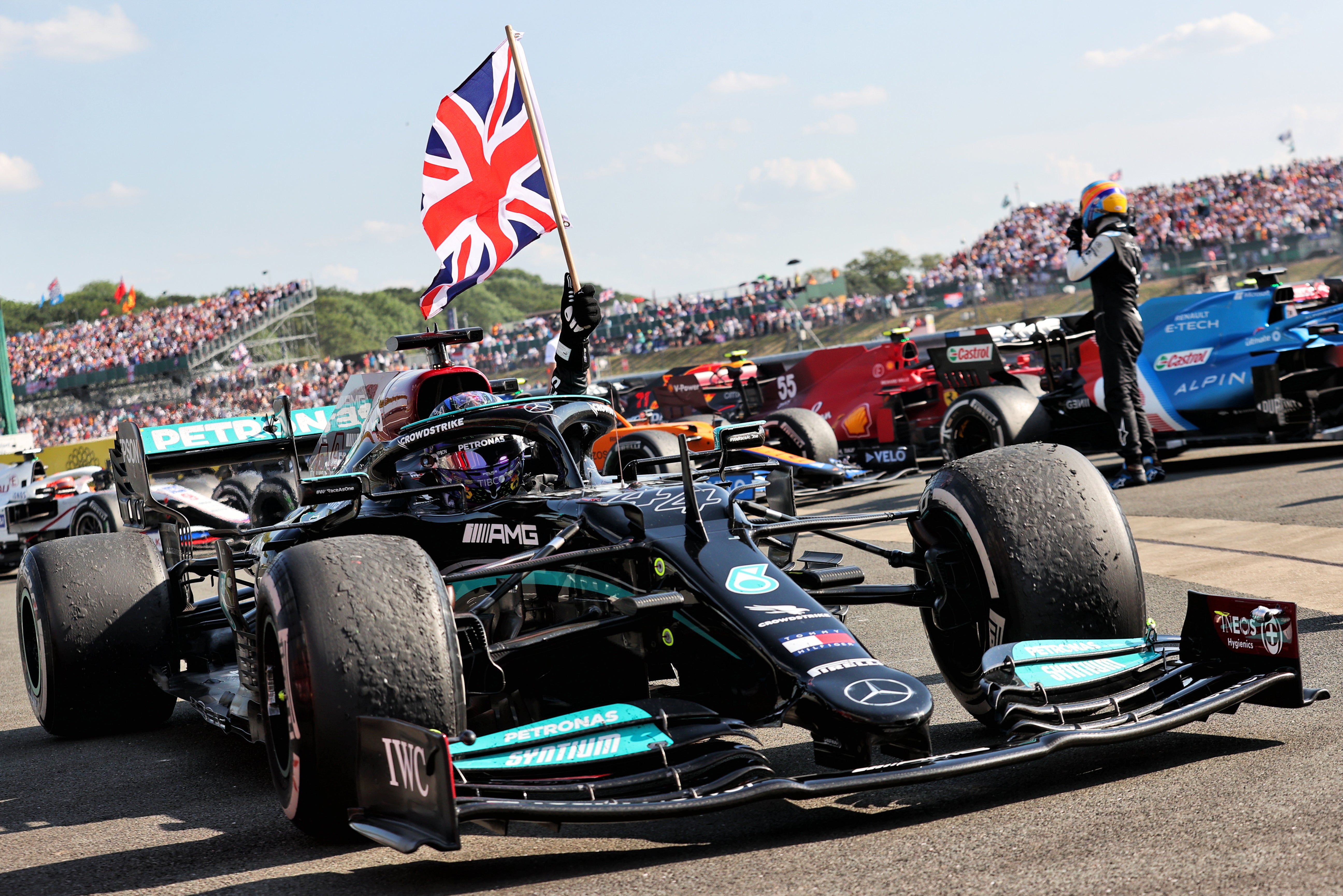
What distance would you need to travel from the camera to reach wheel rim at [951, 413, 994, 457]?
11.7 meters

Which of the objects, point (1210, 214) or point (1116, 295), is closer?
point (1116, 295)

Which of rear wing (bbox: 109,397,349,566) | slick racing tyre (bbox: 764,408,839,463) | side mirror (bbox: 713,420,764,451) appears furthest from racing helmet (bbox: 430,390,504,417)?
slick racing tyre (bbox: 764,408,839,463)

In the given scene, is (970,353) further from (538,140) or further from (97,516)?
(97,516)

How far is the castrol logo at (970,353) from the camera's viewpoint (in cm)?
1266

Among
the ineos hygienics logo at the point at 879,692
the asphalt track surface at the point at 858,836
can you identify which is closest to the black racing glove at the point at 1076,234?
the asphalt track surface at the point at 858,836

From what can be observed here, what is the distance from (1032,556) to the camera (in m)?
4.06

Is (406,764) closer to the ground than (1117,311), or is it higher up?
closer to the ground

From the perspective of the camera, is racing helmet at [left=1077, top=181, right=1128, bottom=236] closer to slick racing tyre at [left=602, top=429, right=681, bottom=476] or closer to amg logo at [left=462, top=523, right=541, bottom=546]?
slick racing tyre at [left=602, top=429, right=681, bottom=476]

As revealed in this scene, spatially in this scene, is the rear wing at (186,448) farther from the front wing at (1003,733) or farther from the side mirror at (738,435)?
the front wing at (1003,733)

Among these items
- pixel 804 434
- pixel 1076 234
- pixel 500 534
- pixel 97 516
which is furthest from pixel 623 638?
pixel 97 516

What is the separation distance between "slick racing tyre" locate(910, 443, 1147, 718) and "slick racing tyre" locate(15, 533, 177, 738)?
351 centimetres

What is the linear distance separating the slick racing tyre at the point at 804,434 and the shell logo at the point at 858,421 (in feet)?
2.20

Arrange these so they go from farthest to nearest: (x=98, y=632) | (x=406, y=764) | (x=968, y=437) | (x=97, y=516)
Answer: (x=97, y=516) → (x=968, y=437) → (x=98, y=632) → (x=406, y=764)

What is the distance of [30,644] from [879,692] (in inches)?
173
